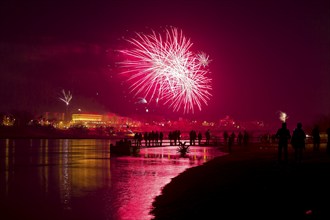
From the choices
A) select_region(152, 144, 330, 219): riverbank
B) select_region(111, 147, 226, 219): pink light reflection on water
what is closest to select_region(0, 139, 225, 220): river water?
select_region(111, 147, 226, 219): pink light reflection on water

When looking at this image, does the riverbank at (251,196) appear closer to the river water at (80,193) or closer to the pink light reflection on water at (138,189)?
the pink light reflection on water at (138,189)

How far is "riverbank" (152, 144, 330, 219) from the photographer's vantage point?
10.2 m

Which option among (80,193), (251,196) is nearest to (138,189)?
(80,193)

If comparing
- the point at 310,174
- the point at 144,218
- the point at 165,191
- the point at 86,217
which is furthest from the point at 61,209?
the point at 310,174

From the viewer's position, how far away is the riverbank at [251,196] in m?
10.2

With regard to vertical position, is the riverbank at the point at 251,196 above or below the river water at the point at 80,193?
above

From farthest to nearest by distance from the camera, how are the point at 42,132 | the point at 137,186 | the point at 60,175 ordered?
1. the point at 42,132
2. the point at 60,175
3. the point at 137,186

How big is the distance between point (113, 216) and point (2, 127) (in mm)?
171369

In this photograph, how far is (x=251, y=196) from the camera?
12.4 m

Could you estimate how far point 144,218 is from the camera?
11.0 metres

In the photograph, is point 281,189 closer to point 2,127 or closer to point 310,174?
point 310,174

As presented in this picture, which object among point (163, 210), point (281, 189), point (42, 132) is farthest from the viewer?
point (42, 132)

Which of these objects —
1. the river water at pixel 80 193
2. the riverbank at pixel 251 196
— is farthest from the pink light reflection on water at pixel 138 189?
the riverbank at pixel 251 196

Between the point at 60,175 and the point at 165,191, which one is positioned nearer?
the point at 165,191
